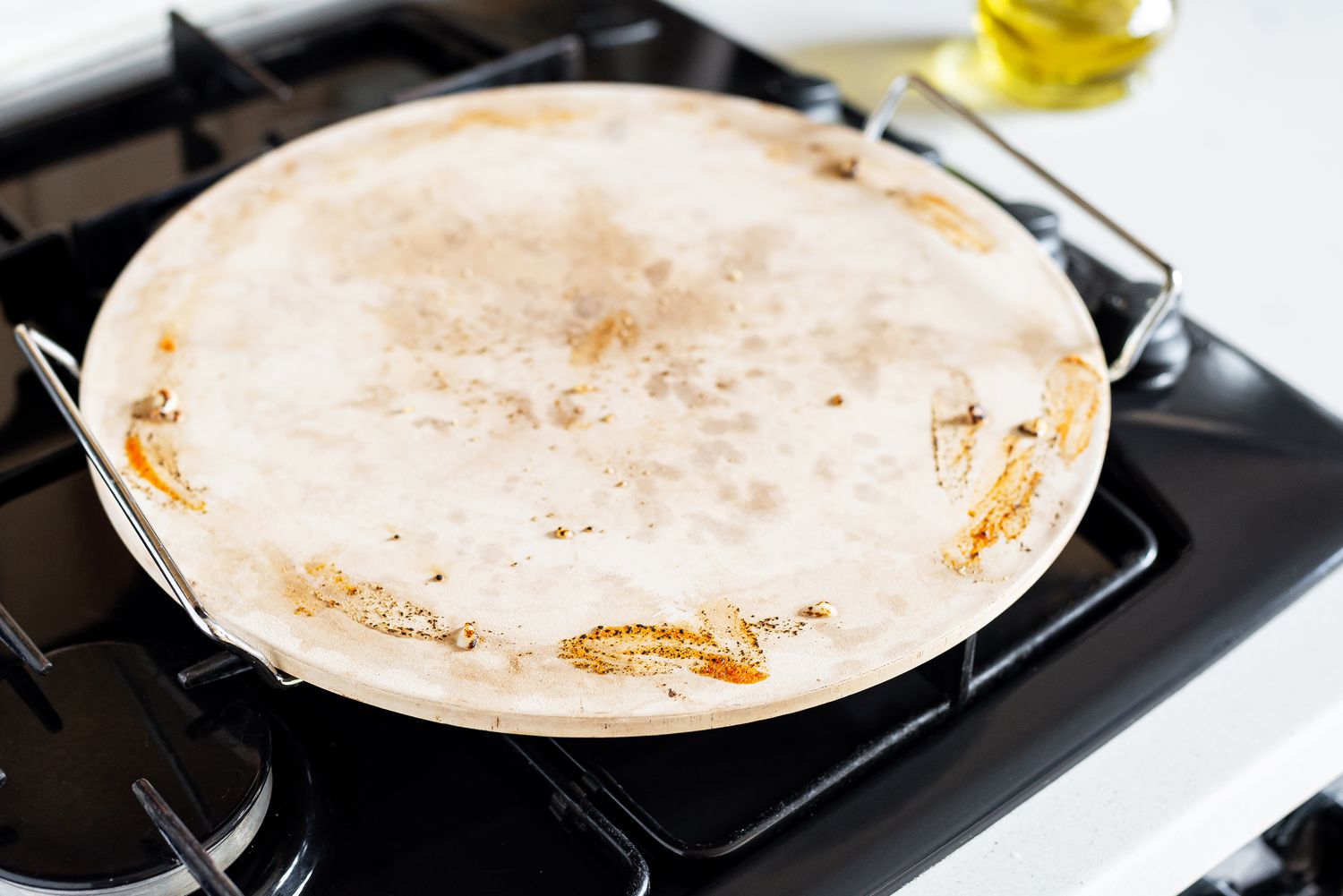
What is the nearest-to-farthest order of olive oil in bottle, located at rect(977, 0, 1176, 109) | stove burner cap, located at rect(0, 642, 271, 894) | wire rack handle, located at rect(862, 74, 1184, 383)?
stove burner cap, located at rect(0, 642, 271, 894), wire rack handle, located at rect(862, 74, 1184, 383), olive oil in bottle, located at rect(977, 0, 1176, 109)

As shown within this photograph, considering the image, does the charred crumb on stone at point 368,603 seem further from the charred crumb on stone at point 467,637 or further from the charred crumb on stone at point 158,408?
the charred crumb on stone at point 158,408

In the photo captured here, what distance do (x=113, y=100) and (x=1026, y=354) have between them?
690 mm

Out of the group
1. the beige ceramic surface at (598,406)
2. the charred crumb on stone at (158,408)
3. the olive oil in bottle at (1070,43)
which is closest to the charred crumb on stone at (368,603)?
the beige ceramic surface at (598,406)

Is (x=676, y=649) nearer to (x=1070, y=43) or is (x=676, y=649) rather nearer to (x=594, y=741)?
(x=594, y=741)

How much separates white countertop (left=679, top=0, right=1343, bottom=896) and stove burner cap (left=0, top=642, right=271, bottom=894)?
276 mm

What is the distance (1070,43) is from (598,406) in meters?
0.59

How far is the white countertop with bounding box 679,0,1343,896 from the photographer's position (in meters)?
0.55

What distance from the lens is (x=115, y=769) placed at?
1.61 feet

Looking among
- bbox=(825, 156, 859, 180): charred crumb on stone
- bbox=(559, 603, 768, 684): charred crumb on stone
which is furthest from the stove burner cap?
bbox=(825, 156, 859, 180): charred crumb on stone

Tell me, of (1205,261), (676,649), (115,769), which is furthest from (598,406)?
(1205,261)

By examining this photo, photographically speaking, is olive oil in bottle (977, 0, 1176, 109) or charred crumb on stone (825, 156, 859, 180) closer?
charred crumb on stone (825, 156, 859, 180)

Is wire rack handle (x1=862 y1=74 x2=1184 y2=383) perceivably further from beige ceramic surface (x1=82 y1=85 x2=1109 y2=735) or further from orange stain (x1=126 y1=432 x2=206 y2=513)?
orange stain (x1=126 y1=432 x2=206 y2=513)

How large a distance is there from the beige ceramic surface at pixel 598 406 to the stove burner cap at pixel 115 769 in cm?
6

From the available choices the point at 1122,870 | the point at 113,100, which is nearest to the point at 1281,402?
the point at 1122,870
